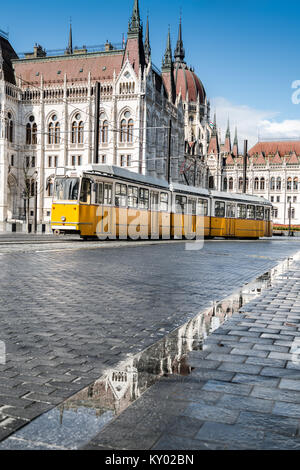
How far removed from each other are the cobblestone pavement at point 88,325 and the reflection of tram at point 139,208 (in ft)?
32.3

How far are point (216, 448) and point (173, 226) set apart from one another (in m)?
23.6

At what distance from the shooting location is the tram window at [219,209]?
28625mm

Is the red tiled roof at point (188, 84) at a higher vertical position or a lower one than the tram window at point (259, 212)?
higher

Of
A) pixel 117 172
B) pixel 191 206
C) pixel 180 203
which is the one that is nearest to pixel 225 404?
pixel 117 172

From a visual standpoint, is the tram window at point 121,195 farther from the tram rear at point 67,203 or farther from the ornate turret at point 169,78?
the ornate turret at point 169,78

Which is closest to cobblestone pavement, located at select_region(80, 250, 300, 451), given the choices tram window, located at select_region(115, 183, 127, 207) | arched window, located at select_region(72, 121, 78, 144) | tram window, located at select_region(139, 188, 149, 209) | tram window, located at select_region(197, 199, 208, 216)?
tram window, located at select_region(115, 183, 127, 207)

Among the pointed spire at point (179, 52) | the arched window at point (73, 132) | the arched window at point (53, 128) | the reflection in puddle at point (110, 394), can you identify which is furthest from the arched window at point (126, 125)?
the pointed spire at point (179, 52)

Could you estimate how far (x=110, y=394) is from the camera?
8.87ft

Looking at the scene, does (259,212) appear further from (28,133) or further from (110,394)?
(28,133)

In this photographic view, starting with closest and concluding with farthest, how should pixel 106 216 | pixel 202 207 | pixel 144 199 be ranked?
pixel 106 216 < pixel 144 199 < pixel 202 207

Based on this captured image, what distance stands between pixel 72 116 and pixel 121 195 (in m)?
42.0
